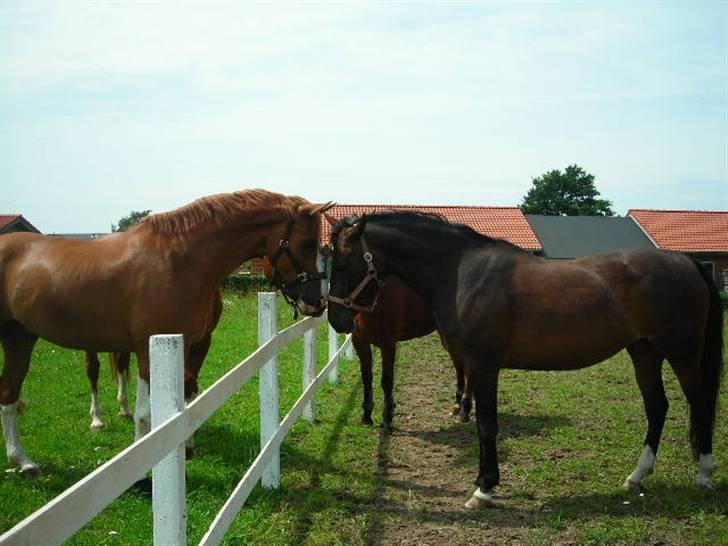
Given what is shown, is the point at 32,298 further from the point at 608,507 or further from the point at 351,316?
the point at 608,507

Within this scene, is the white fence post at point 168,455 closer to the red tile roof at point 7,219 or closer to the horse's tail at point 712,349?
the horse's tail at point 712,349

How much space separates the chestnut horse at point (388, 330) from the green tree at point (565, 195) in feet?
222

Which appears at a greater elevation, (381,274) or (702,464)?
(381,274)

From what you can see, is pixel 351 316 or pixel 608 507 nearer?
pixel 608 507

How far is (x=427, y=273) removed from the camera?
17.3 feet

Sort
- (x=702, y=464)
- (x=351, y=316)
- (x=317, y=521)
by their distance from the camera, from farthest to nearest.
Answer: (x=351, y=316) < (x=702, y=464) < (x=317, y=521)

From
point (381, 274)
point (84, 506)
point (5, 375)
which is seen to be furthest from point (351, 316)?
point (84, 506)

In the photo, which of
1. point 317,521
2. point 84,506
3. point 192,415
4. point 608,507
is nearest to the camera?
point 84,506

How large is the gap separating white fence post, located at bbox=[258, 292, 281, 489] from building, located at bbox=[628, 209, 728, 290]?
34856mm

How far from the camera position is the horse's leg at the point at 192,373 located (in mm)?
5672

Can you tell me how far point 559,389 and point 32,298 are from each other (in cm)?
690

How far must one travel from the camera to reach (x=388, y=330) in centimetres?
721

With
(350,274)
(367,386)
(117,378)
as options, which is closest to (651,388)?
(350,274)

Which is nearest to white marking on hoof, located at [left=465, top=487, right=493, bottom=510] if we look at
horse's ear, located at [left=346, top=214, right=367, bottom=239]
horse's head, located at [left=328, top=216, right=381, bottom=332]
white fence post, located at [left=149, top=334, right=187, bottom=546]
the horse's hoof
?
horse's head, located at [left=328, top=216, right=381, bottom=332]
